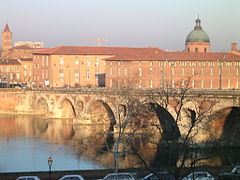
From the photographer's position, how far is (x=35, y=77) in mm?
114312

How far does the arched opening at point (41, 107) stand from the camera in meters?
94.6

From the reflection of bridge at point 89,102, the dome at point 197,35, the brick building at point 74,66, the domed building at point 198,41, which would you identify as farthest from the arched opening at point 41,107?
the dome at point 197,35

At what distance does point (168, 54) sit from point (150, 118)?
4140 centimetres

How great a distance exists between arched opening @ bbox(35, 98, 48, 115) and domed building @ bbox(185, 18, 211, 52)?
128ft

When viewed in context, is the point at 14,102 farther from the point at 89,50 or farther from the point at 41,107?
the point at 89,50

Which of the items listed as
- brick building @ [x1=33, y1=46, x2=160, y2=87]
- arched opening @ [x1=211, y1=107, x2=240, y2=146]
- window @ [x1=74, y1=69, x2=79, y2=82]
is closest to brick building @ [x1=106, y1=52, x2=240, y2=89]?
brick building @ [x1=33, y1=46, x2=160, y2=87]

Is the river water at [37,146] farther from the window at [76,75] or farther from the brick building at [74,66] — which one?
the window at [76,75]

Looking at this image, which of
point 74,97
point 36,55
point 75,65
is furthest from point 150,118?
point 36,55

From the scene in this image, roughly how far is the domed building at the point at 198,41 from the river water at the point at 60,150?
51.8 m

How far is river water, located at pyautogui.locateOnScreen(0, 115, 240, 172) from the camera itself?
4341cm

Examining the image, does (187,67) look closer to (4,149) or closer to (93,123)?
(93,123)

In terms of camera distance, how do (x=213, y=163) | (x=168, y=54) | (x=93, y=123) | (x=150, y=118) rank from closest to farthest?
(x=213, y=163), (x=150, y=118), (x=93, y=123), (x=168, y=54)

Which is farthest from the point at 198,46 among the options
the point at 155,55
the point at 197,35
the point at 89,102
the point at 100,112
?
the point at 89,102

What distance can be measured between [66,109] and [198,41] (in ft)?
146
